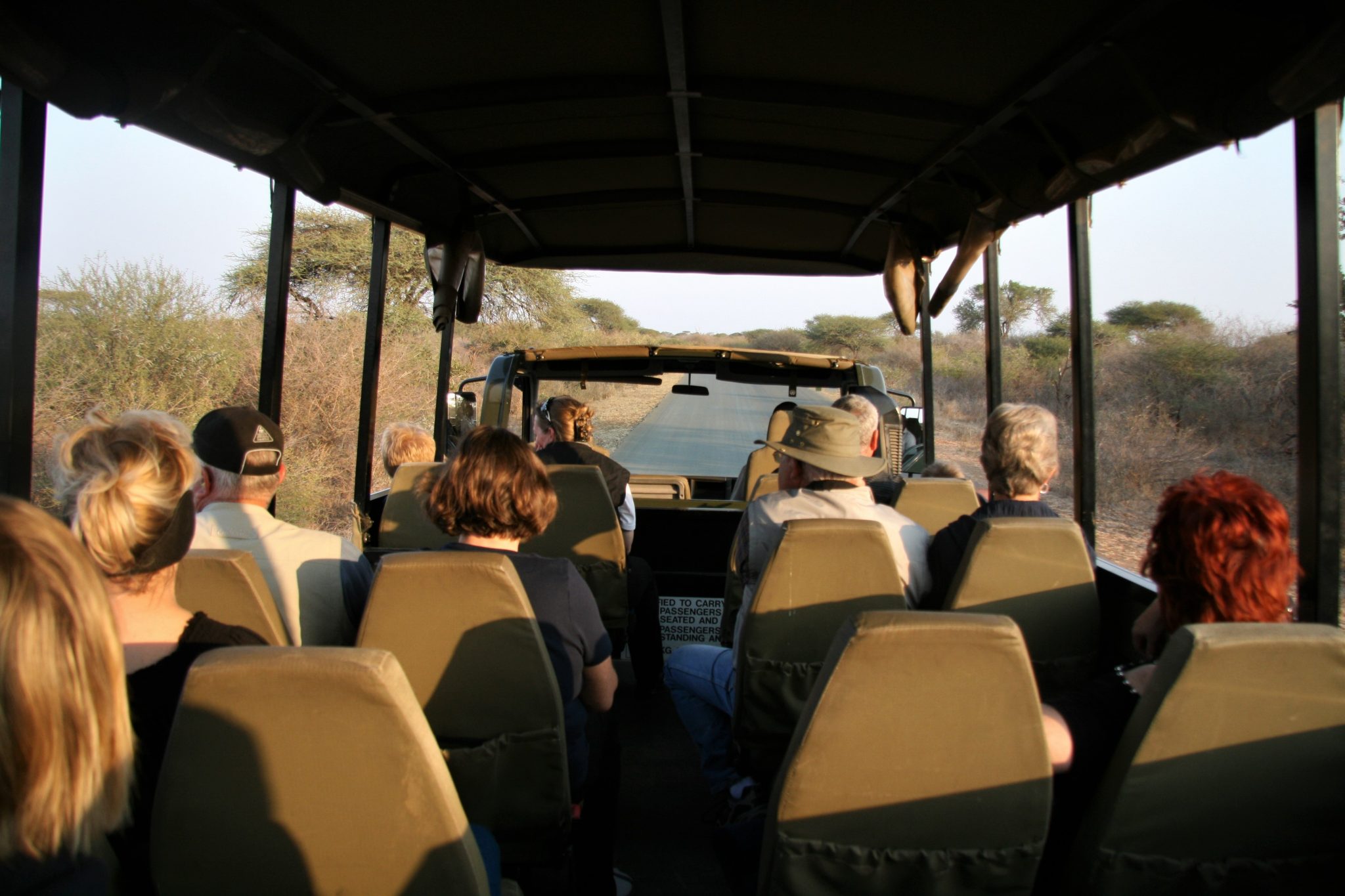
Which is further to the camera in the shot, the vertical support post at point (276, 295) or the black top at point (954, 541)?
the vertical support post at point (276, 295)

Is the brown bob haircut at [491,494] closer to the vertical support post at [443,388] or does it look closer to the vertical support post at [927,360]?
the vertical support post at [443,388]

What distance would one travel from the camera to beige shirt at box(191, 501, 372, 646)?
8.01ft

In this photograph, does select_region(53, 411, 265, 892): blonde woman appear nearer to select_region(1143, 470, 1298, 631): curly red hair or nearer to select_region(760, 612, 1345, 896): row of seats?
select_region(760, 612, 1345, 896): row of seats

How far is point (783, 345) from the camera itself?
41812 millimetres

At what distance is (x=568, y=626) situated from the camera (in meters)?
2.24

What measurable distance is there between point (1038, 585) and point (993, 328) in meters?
2.77

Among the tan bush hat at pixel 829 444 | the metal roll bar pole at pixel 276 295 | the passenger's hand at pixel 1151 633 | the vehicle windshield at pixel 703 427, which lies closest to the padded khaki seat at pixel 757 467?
the vehicle windshield at pixel 703 427

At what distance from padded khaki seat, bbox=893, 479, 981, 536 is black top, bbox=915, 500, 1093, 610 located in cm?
59

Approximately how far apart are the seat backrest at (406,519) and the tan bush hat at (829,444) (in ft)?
5.27

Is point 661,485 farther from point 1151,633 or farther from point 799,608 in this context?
point 1151,633

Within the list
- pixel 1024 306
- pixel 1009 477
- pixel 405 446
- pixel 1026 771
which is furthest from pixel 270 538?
pixel 1024 306

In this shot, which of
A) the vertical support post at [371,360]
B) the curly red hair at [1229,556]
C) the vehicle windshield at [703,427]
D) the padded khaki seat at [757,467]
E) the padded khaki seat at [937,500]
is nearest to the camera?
the curly red hair at [1229,556]

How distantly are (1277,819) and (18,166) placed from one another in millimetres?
2933

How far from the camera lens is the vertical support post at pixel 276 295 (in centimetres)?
386
